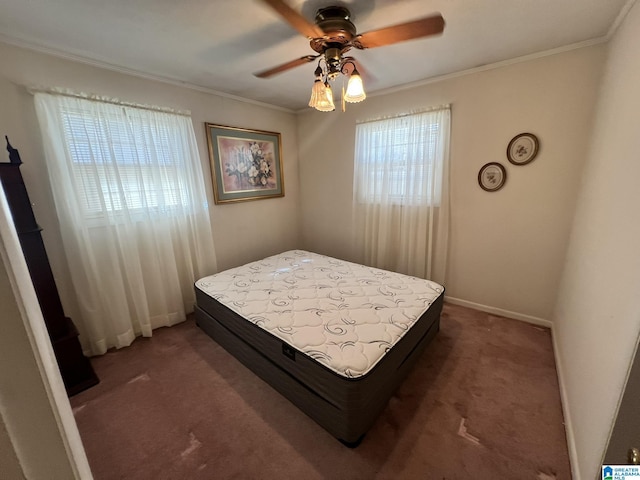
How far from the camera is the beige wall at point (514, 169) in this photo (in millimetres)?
2064

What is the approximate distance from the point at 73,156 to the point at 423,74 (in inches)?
123

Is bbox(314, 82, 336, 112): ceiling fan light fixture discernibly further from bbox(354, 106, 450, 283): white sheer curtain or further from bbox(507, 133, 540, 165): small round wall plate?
bbox(507, 133, 540, 165): small round wall plate

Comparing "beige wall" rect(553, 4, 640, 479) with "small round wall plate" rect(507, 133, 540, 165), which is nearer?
"beige wall" rect(553, 4, 640, 479)

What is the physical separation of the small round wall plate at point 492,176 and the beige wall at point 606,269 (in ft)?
1.85

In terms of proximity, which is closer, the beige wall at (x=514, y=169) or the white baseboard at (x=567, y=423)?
the white baseboard at (x=567, y=423)

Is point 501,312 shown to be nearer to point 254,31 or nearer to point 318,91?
point 318,91

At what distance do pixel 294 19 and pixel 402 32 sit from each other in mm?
578

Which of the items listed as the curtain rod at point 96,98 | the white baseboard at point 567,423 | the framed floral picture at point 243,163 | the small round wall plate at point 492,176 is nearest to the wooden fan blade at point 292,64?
the curtain rod at point 96,98

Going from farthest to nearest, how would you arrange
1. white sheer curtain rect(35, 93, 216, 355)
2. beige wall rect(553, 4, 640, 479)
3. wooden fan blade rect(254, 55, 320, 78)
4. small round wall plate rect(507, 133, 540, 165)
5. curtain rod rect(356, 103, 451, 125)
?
curtain rod rect(356, 103, 451, 125) → small round wall plate rect(507, 133, 540, 165) → white sheer curtain rect(35, 93, 216, 355) → wooden fan blade rect(254, 55, 320, 78) → beige wall rect(553, 4, 640, 479)

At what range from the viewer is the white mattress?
1514 mm

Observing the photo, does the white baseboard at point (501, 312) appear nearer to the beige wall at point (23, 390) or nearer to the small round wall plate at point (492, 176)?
the small round wall plate at point (492, 176)

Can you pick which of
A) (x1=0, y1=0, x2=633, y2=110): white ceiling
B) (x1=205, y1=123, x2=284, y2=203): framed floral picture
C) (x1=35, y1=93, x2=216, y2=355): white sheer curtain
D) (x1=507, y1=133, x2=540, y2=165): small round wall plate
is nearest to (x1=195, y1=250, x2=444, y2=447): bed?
(x1=35, y1=93, x2=216, y2=355): white sheer curtain

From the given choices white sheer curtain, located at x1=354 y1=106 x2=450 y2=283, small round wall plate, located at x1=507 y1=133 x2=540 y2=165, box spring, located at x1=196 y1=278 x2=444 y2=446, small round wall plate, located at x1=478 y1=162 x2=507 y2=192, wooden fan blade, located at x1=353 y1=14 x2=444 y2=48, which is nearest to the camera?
wooden fan blade, located at x1=353 y1=14 x2=444 y2=48

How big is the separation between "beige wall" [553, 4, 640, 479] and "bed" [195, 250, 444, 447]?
856 mm
